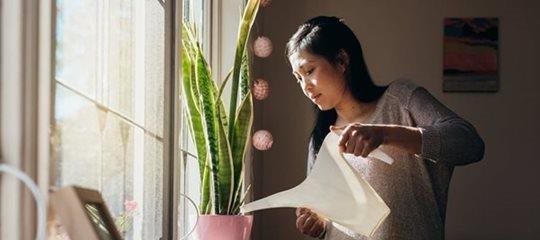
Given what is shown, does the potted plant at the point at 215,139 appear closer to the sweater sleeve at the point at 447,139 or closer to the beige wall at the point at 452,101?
the sweater sleeve at the point at 447,139

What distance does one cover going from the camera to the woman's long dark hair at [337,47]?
5.74ft

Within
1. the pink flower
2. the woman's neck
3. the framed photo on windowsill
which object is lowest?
the pink flower

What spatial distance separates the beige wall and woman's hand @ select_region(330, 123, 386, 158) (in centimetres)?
233

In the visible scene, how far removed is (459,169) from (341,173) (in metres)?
2.46

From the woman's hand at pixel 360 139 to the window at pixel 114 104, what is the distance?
465 millimetres

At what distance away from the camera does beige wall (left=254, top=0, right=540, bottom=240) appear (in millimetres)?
3695

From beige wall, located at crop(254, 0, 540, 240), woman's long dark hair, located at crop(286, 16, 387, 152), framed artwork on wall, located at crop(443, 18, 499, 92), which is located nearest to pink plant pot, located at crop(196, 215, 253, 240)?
woman's long dark hair, located at crop(286, 16, 387, 152)

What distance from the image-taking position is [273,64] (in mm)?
3756

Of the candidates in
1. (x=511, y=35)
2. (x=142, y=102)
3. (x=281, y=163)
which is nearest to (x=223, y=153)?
(x=142, y=102)

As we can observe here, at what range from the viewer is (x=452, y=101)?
12.2ft

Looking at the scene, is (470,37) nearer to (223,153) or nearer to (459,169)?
(459,169)

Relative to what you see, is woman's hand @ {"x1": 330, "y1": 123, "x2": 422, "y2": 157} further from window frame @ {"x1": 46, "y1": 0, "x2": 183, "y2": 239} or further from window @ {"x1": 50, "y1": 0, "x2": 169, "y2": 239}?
window frame @ {"x1": 46, "y1": 0, "x2": 183, "y2": 239}

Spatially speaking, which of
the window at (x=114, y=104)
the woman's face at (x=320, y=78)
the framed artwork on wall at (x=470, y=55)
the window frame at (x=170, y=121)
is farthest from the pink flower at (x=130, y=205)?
the framed artwork on wall at (x=470, y=55)

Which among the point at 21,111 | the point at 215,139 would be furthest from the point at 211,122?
the point at 21,111
